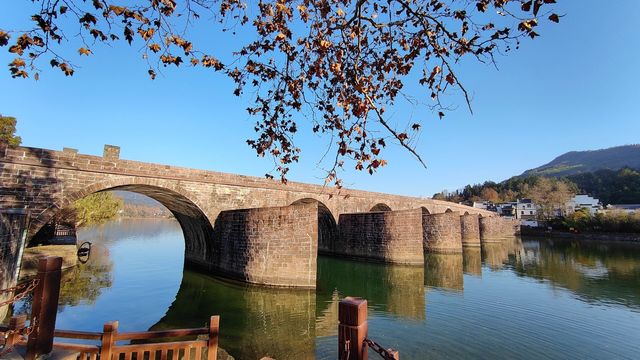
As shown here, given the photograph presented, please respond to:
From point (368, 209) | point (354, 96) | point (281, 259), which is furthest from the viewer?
point (368, 209)

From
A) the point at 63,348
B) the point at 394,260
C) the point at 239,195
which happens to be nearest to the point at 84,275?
the point at 239,195

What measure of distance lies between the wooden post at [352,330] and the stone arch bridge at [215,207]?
14.4ft

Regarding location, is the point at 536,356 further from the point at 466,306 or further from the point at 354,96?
the point at 354,96

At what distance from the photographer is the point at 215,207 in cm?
1662

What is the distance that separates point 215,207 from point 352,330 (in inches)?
579

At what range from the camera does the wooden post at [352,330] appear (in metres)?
2.98

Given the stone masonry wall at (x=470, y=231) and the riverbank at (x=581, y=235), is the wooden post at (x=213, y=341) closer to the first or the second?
the stone masonry wall at (x=470, y=231)

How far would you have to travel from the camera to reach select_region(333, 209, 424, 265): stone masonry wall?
21.3 metres

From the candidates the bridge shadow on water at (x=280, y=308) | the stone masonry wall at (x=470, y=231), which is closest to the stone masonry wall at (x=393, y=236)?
the bridge shadow on water at (x=280, y=308)

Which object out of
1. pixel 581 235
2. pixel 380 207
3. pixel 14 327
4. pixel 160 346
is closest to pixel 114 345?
pixel 160 346

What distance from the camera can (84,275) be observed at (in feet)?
51.9

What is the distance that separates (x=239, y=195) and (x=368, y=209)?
14.5m

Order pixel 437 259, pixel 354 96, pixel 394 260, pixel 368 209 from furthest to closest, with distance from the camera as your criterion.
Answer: pixel 368 209
pixel 437 259
pixel 394 260
pixel 354 96

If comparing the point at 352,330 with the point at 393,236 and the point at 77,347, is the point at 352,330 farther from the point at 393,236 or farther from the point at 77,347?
the point at 393,236
